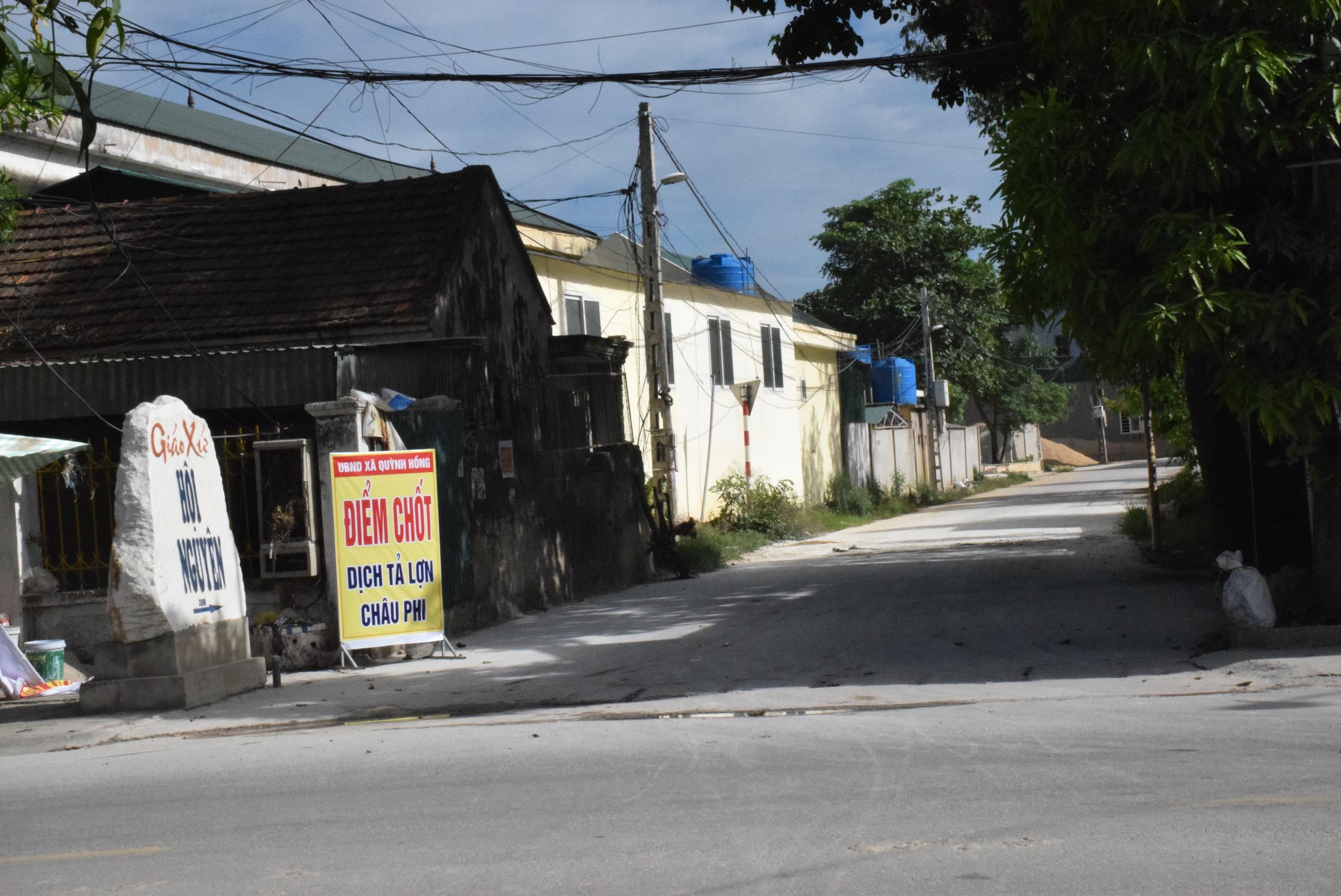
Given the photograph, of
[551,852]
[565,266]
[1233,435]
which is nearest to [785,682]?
[551,852]

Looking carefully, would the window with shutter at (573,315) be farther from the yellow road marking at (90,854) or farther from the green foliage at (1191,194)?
the yellow road marking at (90,854)

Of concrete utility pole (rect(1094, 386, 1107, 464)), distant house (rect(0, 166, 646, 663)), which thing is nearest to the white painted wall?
distant house (rect(0, 166, 646, 663))

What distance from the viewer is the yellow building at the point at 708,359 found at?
24.6 meters

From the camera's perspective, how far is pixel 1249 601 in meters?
10.5

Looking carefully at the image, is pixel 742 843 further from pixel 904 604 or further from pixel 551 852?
pixel 904 604

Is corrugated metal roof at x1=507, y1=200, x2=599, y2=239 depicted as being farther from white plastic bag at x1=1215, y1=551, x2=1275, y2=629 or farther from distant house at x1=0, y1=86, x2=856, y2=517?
white plastic bag at x1=1215, y1=551, x2=1275, y2=629

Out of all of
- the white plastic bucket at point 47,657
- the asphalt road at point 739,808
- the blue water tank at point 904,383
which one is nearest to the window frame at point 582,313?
the white plastic bucket at point 47,657

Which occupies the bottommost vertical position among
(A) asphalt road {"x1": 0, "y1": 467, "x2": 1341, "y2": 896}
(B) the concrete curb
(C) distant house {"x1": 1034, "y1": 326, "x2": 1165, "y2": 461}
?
(A) asphalt road {"x1": 0, "y1": 467, "x2": 1341, "y2": 896}

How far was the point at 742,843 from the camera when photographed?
18.3 feet

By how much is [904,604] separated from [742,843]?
9.10 m

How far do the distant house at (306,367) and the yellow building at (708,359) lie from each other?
5.20 m

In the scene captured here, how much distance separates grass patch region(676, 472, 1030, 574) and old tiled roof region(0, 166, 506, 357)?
7.71 metres

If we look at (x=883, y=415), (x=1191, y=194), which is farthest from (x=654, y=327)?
(x=883, y=415)

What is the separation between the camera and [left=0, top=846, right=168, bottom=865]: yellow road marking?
19.7 feet
